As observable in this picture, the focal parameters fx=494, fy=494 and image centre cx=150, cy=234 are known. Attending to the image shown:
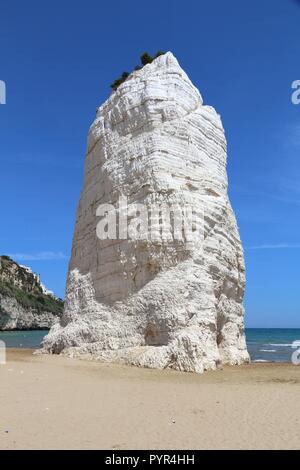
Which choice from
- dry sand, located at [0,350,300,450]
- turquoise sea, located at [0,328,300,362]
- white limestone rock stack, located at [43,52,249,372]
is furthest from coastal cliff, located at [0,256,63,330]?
dry sand, located at [0,350,300,450]

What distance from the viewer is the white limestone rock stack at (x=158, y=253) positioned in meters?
16.0

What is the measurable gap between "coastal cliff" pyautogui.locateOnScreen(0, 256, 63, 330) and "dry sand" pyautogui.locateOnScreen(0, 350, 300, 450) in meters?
90.1

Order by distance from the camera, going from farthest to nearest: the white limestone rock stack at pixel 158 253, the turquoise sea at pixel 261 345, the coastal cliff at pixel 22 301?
the coastal cliff at pixel 22 301 < the turquoise sea at pixel 261 345 < the white limestone rock stack at pixel 158 253

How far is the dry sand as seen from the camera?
685cm

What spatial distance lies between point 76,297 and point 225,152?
29.0ft

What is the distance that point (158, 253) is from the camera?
676 inches

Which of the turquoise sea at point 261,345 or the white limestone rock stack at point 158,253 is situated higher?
the white limestone rock stack at point 158,253

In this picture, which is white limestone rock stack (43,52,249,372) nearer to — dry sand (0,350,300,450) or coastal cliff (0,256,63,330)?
dry sand (0,350,300,450)

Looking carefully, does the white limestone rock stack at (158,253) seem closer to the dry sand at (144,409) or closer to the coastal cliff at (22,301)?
the dry sand at (144,409)

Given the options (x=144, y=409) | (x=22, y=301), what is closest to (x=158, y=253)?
(x=144, y=409)

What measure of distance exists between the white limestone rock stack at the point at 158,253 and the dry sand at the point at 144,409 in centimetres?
198

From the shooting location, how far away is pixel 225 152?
21.4 m

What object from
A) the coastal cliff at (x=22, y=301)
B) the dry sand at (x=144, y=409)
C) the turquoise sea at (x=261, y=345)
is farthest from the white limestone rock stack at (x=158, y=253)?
the coastal cliff at (x=22, y=301)
